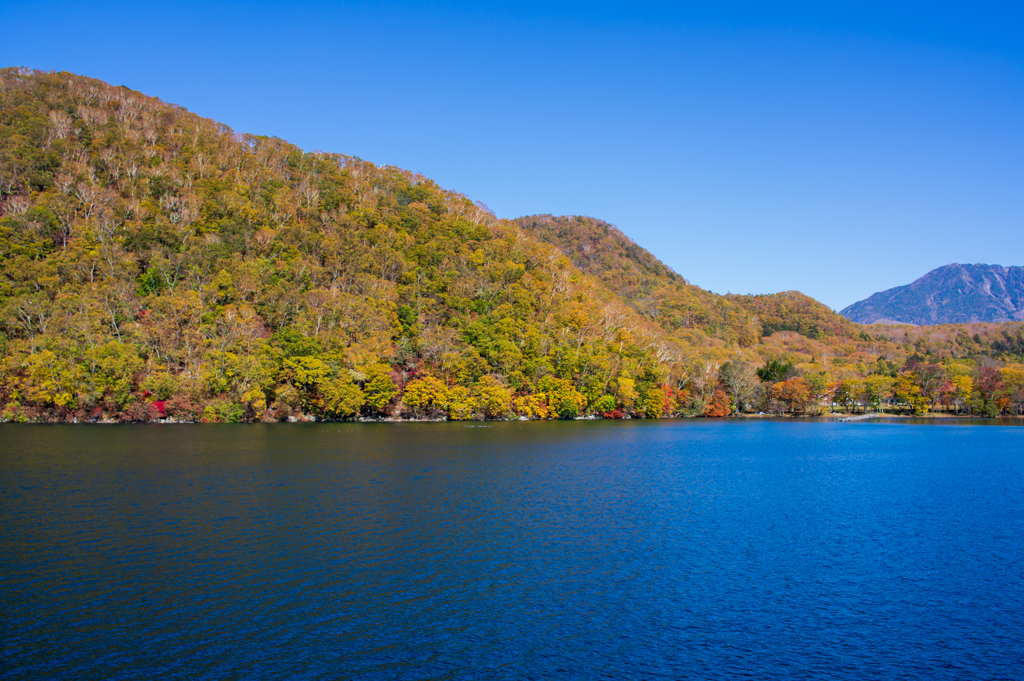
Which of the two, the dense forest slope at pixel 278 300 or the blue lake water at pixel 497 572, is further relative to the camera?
the dense forest slope at pixel 278 300

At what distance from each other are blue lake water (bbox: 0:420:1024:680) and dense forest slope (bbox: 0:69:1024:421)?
117 feet

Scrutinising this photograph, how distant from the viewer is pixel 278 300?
260 feet

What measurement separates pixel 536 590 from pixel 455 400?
6139 centimetres

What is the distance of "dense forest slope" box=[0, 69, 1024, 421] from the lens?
6669cm

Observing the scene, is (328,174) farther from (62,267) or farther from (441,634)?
(441,634)

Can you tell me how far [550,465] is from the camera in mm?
35938

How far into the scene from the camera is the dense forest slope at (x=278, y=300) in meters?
66.7

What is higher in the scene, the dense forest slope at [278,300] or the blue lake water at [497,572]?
the dense forest slope at [278,300]

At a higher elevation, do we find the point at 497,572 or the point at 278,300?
the point at 278,300

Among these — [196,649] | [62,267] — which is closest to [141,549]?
[196,649]

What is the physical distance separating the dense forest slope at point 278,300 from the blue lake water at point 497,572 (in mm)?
35610

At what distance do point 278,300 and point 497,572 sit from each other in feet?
233

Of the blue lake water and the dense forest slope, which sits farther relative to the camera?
the dense forest slope

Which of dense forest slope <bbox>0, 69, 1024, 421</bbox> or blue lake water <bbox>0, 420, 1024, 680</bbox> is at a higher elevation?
dense forest slope <bbox>0, 69, 1024, 421</bbox>
